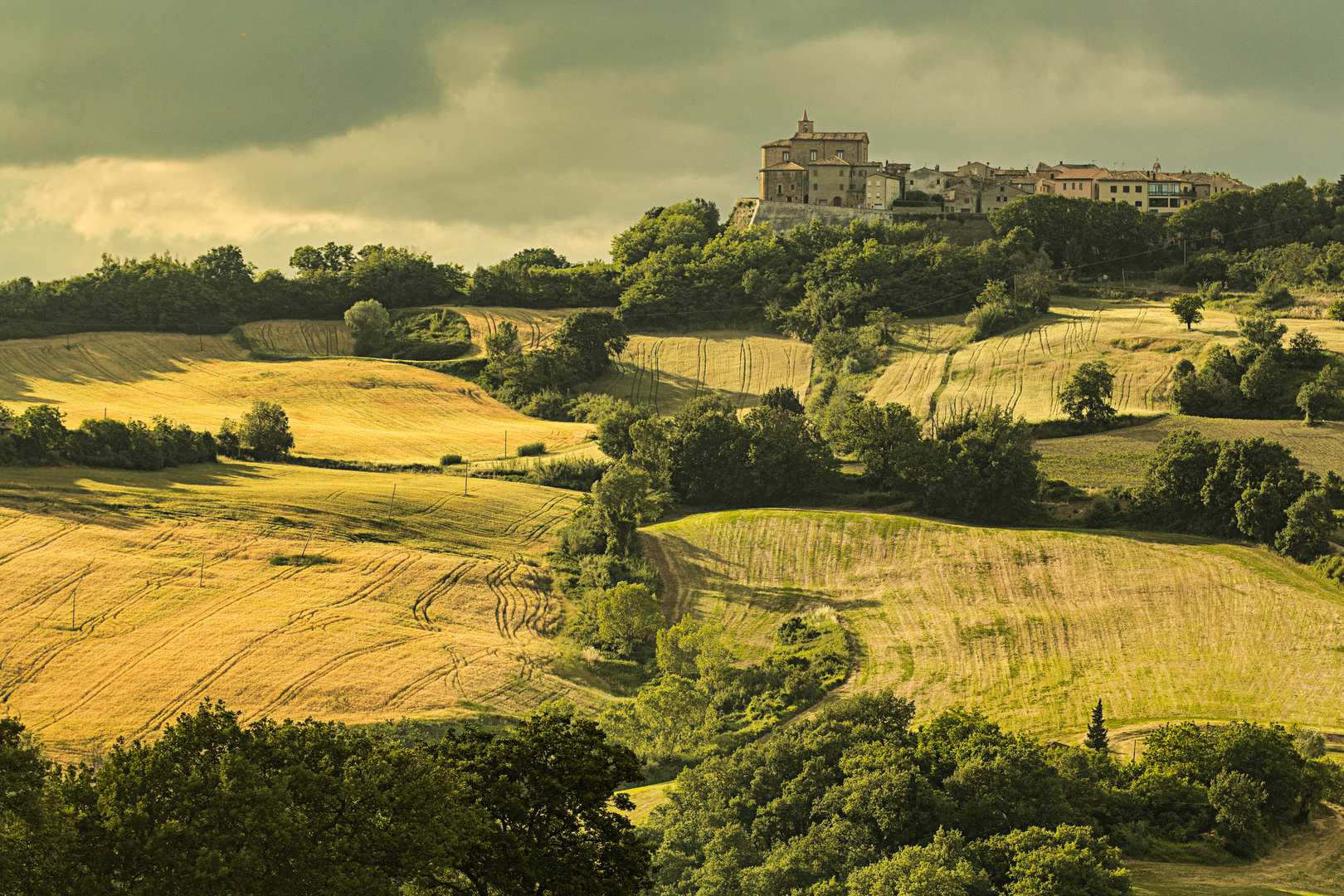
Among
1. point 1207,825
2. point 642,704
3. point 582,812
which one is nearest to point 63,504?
point 642,704

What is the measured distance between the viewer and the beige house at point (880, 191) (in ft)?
462

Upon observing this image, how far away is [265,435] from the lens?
81312 mm

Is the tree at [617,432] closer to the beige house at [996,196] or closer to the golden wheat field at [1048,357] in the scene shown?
the golden wheat field at [1048,357]

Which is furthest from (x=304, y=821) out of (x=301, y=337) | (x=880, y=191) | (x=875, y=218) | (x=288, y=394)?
(x=880, y=191)

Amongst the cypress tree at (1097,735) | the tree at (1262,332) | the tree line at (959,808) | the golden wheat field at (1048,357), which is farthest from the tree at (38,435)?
the tree at (1262,332)

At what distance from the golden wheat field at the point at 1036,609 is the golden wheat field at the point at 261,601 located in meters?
A: 11.2

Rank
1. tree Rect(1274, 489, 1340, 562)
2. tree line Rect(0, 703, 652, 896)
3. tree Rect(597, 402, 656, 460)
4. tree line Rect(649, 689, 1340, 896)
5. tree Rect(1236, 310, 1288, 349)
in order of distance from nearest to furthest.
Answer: tree line Rect(0, 703, 652, 896)
tree line Rect(649, 689, 1340, 896)
tree Rect(1274, 489, 1340, 562)
tree Rect(597, 402, 656, 460)
tree Rect(1236, 310, 1288, 349)

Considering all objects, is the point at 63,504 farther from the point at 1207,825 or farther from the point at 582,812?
the point at 1207,825

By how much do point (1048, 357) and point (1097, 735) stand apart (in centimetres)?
5765

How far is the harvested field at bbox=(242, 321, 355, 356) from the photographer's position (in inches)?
4601

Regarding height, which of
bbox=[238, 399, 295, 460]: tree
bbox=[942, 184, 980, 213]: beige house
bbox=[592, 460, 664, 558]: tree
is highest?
bbox=[942, 184, 980, 213]: beige house

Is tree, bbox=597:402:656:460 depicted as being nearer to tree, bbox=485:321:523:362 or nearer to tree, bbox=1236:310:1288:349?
tree, bbox=485:321:523:362

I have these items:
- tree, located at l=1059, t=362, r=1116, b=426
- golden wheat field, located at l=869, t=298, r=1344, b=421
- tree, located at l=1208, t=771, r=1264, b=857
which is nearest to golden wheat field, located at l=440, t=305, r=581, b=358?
golden wheat field, located at l=869, t=298, r=1344, b=421

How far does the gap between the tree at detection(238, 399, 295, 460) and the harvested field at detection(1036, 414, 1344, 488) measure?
5028 cm
